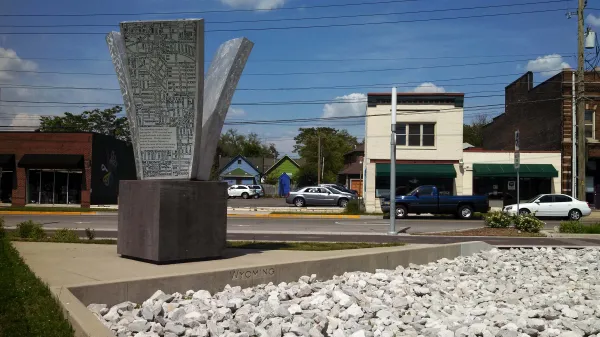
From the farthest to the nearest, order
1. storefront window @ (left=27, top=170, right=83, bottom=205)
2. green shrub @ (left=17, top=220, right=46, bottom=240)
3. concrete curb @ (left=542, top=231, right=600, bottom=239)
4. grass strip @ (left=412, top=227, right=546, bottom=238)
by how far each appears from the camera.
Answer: storefront window @ (left=27, top=170, right=83, bottom=205) → concrete curb @ (left=542, top=231, right=600, bottom=239) → grass strip @ (left=412, top=227, right=546, bottom=238) → green shrub @ (left=17, top=220, right=46, bottom=240)

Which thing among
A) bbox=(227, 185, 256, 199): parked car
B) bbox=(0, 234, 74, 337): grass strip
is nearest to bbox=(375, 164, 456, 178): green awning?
bbox=(227, 185, 256, 199): parked car

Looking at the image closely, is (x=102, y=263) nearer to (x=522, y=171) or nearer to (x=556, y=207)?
(x=556, y=207)

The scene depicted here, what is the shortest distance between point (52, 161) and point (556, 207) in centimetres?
3305

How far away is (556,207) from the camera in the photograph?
1195 inches

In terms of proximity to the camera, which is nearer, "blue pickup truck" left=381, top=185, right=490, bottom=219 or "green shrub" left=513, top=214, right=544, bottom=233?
"green shrub" left=513, top=214, right=544, bottom=233

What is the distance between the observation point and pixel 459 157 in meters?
36.7

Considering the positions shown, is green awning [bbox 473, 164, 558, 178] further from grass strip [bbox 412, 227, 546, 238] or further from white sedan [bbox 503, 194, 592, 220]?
grass strip [bbox 412, 227, 546, 238]

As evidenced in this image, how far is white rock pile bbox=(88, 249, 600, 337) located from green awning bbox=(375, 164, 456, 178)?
24782 millimetres

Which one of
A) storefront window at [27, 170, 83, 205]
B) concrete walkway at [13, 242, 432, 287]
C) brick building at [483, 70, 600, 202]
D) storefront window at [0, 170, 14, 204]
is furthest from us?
storefront window at [27, 170, 83, 205]

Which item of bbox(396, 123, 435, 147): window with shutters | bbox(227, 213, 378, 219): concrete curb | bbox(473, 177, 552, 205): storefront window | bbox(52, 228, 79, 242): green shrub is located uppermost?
bbox(396, 123, 435, 147): window with shutters

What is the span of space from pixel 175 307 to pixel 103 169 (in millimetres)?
37304

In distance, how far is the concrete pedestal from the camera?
30.1ft

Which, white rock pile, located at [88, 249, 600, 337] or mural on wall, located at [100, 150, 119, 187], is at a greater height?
mural on wall, located at [100, 150, 119, 187]

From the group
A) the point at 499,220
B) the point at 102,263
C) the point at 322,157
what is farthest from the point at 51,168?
the point at 322,157
